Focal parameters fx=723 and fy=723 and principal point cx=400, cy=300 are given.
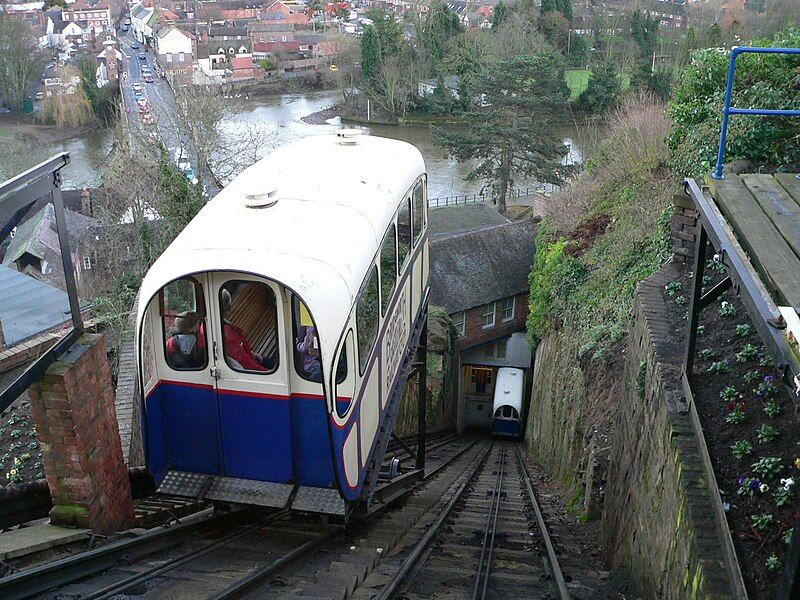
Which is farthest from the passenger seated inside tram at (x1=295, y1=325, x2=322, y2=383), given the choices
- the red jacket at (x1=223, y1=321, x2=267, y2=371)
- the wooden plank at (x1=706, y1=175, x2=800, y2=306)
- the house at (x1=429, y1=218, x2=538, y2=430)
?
the house at (x1=429, y1=218, x2=538, y2=430)

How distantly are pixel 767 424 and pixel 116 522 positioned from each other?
494 centimetres

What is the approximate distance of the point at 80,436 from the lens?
17.0ft

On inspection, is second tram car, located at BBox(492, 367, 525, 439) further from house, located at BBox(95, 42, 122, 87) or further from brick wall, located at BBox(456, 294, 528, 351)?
house, located at BBox(95, 42, 122, 87)

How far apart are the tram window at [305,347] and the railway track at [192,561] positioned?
4.77 feet

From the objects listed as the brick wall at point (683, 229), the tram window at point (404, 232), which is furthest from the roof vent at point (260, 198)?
the brick wall at point (683, 229)

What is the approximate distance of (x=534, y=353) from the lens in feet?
66.9

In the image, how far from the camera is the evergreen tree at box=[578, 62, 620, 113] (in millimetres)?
40375

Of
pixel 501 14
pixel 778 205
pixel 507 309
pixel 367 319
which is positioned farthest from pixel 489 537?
pixel 501 14

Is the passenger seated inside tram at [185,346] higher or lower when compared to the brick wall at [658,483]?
higher

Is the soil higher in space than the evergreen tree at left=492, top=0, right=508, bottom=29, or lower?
lower

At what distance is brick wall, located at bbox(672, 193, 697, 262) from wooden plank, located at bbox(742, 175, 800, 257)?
3259 millimetres

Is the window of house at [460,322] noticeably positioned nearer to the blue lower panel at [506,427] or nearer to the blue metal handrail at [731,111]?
the blue lower panel at [506,427]

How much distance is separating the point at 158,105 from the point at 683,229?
4361 cm

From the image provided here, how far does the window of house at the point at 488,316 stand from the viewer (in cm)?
2289
